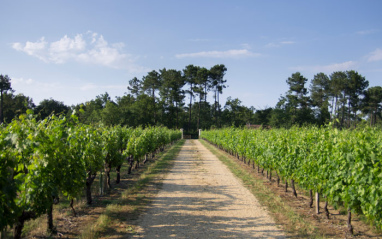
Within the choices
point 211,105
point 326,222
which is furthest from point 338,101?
point 326,222

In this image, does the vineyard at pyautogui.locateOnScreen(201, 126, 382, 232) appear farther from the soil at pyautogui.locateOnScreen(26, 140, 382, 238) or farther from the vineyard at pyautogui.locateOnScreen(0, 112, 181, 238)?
the vineyard at pyautogui.locateOnScreen(0, 112, 181, 238)

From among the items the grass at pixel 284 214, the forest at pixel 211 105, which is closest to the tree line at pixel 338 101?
the forest at pixel 211 105

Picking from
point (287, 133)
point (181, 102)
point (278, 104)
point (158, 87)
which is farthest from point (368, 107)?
point (287, 133)

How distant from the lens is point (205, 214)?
19.4ft

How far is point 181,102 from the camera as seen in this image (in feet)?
213

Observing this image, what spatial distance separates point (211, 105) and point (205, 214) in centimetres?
6379

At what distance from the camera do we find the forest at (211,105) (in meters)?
46.6

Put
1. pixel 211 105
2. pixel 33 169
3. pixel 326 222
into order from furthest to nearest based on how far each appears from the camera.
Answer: pixel 211 105 < pixel 326 222 < pixel 33 169

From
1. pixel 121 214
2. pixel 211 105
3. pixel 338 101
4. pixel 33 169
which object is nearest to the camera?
pixel 33 169

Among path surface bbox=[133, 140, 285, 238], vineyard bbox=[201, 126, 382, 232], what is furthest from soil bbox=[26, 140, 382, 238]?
vineyard bbox=[201, 126, 382, 232]

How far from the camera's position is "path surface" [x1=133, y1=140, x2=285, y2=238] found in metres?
4.84

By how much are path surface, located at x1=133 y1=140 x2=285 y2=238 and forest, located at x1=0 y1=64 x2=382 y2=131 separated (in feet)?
107

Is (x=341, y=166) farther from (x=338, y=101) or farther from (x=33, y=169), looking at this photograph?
(x=338, y=101)

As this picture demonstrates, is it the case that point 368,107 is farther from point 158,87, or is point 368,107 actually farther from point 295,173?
point 295,173
